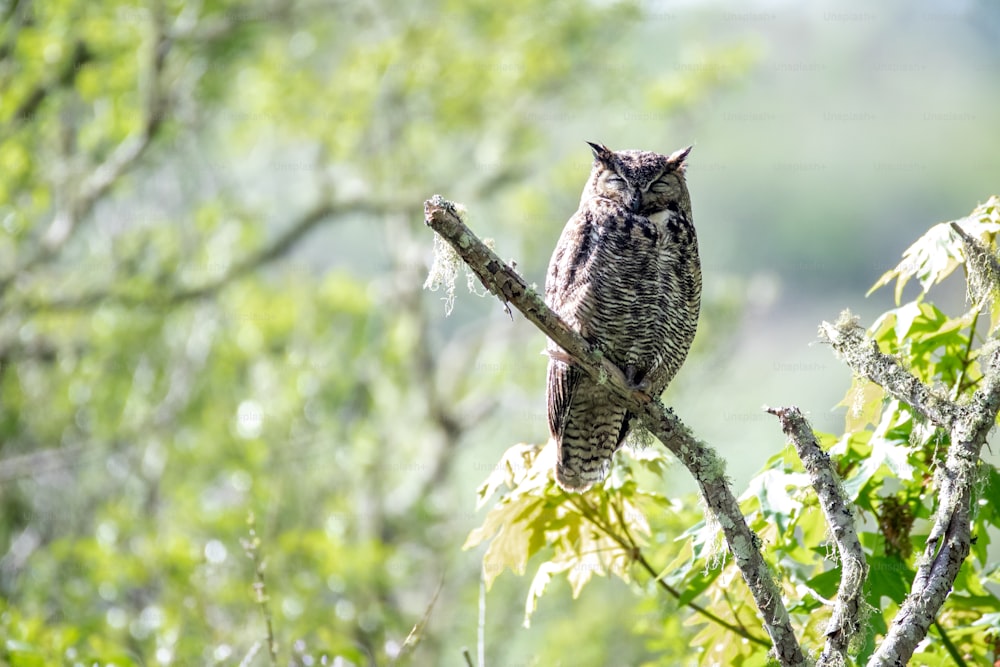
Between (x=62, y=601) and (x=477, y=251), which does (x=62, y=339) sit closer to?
(x=62, y=601)

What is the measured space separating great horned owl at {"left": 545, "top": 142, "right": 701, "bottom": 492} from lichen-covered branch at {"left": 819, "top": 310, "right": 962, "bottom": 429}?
3.71ft

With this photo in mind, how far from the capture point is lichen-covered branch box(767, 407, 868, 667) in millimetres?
2133

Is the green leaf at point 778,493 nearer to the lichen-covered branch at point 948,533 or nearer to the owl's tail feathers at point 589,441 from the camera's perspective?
the lichen-covered branch at point 948,533

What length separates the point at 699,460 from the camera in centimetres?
246

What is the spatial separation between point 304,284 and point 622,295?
652 cm

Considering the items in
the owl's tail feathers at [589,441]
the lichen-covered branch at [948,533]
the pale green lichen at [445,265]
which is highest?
the lichen-covered branch at [948,533]

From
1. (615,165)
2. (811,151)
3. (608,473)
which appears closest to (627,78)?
(615,165)

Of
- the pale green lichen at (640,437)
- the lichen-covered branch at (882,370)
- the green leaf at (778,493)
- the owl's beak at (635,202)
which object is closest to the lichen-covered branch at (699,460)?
the green leaf at (778,493)

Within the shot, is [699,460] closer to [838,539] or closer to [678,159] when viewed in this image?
[838,539]

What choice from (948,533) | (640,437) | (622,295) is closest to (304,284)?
(622,295)

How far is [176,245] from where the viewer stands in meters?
9.10

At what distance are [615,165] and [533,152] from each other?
695 cm

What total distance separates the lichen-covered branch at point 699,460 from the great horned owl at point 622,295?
895mm

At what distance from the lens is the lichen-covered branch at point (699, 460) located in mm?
2221
